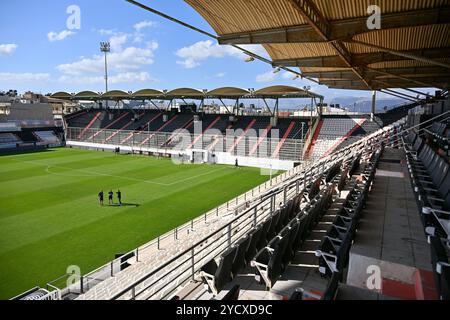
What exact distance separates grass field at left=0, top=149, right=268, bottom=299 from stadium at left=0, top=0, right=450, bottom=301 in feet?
0.33

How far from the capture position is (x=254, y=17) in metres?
9.81

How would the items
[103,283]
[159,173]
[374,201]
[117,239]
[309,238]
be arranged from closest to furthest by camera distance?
[309,238]
[374,201]
[103,283]
[117,239]
[159,173]

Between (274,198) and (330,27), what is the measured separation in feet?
20.5

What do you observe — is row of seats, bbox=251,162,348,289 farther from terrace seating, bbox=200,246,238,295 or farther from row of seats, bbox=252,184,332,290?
terrace seating, bbox=200,246,238,295

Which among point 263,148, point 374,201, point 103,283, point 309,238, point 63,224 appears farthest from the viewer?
point 263,148

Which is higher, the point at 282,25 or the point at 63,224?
the point at 282,25

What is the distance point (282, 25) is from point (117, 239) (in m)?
10.6

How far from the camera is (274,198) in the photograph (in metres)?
6.23

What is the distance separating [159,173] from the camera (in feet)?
88.6

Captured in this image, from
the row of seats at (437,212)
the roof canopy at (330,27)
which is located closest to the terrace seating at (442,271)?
the row of seats at (437,212)
